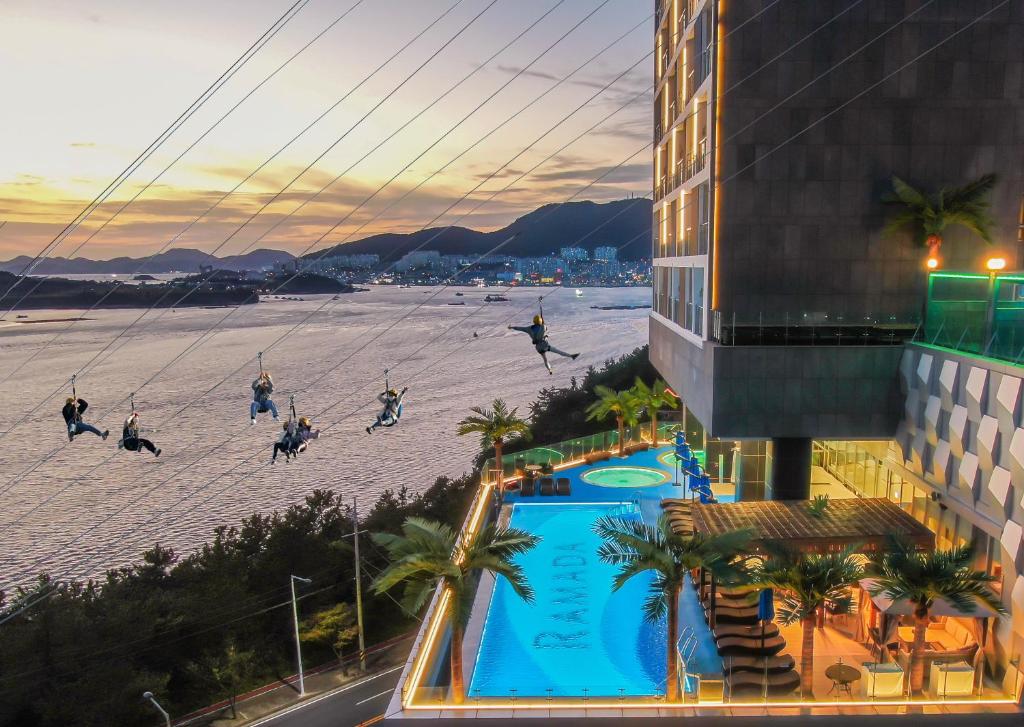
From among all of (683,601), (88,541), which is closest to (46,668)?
(88,541)

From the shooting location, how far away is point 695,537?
15.0 metres

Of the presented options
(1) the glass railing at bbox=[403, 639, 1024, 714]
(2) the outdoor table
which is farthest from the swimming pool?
(2) the outdoor table

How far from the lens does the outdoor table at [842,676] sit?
47.0ft

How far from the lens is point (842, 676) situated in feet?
47.1

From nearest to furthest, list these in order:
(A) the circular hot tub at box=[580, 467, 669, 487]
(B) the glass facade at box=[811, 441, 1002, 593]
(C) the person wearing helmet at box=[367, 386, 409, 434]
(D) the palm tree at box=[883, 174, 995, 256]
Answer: (B) the glass facade at box=[811, 441, 1002, 593] < (C) the person wearing helmet at box=[367, 386, 409, 434] < (D) the palm tree at box=[883, 174, 995, 256] < (A) the circular hot tub at box=[580, 467, 669, 487]

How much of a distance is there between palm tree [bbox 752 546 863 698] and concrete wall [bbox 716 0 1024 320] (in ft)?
34.4

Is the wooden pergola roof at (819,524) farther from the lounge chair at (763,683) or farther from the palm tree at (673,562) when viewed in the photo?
the lounge chair at (763,683)

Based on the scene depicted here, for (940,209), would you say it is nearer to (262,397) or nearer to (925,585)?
(925,585)

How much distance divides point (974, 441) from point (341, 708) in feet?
93.1

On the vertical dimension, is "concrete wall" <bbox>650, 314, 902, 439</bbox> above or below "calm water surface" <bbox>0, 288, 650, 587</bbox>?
above

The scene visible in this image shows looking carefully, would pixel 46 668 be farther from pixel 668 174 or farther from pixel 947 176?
pixel 947 176

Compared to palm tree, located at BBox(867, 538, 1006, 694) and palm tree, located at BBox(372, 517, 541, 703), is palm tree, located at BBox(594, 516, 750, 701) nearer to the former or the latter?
palm tree, located at BBox(372, 517, 541, 703)

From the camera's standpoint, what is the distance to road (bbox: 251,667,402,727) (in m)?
31.4

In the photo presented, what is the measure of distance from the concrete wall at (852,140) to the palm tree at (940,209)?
507 millimetres
